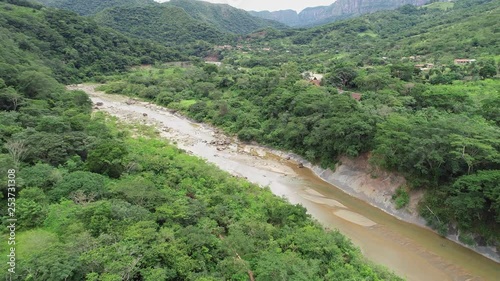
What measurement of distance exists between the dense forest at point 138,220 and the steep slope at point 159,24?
401 ft

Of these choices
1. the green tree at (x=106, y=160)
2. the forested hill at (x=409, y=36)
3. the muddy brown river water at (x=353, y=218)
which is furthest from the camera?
the forested hill at (x=409, y=36)

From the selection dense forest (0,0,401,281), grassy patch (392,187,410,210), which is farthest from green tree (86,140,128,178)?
grassy patch (392,187,410,210)

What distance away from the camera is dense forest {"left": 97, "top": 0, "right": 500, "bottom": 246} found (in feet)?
78.4

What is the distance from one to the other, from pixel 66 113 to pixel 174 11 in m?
143

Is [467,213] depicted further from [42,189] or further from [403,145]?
[42,189]

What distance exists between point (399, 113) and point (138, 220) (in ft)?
97.8

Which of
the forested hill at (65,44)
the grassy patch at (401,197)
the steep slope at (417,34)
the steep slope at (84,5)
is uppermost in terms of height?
the steep slope at (84,5)

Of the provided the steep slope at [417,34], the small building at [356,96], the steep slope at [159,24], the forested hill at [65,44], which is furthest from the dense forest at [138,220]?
the steep slope at [159,24]

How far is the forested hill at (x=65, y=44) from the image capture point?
222 feet

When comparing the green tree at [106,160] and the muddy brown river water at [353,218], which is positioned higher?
the green tree at [106,160]

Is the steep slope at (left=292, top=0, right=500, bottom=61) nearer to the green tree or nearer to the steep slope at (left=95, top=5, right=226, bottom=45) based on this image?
the steep slope at (left=95, top=5, right=226, bottom=45)

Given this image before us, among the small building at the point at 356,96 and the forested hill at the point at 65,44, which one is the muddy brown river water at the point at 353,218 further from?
the forested hill at the point at 65,44

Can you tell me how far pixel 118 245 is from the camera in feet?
50.5

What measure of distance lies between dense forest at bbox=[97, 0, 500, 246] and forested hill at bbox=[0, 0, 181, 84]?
10.1 m
